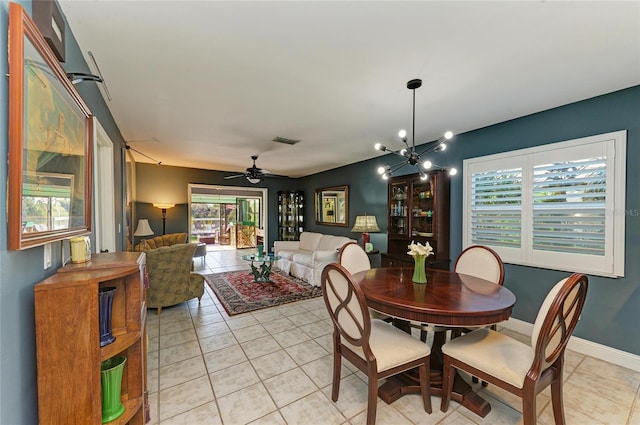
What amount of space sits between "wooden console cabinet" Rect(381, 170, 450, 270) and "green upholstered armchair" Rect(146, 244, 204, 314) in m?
3.02

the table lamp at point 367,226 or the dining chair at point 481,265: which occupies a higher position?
the table lamp at point 367,226

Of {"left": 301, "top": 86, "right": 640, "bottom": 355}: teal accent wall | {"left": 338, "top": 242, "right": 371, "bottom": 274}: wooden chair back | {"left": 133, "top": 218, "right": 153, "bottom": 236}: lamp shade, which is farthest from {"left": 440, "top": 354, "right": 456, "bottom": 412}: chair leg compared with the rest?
{"left": 133, "top": 218, "right": 153, "bottom": 236}: lamp shade

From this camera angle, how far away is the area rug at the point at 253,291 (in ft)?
12.4

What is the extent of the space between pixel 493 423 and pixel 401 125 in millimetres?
3011

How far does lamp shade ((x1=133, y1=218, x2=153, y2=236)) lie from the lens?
5520 millimetres

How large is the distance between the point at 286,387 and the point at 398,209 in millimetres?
3138

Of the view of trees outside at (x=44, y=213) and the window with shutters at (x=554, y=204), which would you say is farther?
the window with shutters at (x=554, y=204)

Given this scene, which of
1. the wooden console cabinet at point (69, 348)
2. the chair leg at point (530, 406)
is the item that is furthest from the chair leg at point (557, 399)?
the wooden console cabinet at point (69, 348)

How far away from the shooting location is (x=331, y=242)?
547 cm

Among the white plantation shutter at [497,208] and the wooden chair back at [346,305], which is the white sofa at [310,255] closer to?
the white plantation shutter at [497,208]

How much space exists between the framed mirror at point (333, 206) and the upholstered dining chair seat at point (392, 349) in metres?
4.17

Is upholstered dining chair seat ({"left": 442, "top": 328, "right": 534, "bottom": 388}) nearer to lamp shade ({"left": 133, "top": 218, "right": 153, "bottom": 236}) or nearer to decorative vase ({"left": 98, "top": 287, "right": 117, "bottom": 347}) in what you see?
decorative vase ({"left": 98, "top": 287, "right": 117, "bottom": 347})

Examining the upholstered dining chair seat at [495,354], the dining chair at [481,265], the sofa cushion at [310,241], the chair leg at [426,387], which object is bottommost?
the chair leg at [426,387]

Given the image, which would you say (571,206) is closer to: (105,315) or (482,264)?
(482,264)
